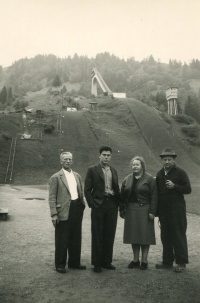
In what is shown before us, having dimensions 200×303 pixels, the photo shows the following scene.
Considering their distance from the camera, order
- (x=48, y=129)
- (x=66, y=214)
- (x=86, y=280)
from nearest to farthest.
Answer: (x=86, y=280)
(x=66, y=214)
(x=48, y=129)

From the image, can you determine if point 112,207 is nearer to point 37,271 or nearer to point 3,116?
point 37,271

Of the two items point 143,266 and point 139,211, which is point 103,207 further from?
point 143,266

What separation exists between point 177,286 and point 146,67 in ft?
543

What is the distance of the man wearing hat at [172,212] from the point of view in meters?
5.80

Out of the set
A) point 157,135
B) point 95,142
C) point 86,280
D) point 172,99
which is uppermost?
point 172,99

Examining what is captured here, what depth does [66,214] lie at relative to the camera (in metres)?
5.71

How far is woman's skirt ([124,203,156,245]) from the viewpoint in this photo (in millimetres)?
5746

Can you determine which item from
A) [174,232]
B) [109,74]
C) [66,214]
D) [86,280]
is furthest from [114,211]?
[109,74]

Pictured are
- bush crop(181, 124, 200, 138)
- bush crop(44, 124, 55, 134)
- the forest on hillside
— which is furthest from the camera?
the forest on hillside

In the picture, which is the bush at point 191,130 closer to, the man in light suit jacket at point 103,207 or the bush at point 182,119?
the bush at point 182,119

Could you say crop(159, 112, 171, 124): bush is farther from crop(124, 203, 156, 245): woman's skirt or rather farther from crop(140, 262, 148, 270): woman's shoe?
crop(140, 262, 148, 270): woman's shoe

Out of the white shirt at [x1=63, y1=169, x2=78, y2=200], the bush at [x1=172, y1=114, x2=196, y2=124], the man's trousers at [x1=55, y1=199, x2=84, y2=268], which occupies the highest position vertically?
the bush at [x1=172, y1=114, x2=196, y2=124]

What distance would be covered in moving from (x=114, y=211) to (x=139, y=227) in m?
0.54

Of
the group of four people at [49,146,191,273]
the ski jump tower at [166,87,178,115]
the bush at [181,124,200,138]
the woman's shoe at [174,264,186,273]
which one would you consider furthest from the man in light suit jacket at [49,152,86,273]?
the ski jump tower at [166,87,178,115]
